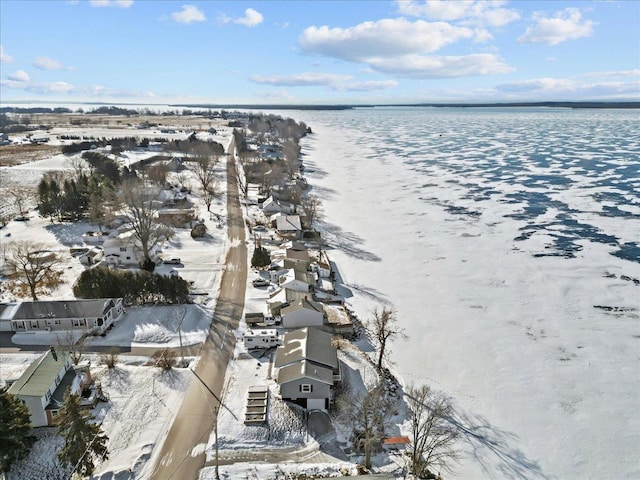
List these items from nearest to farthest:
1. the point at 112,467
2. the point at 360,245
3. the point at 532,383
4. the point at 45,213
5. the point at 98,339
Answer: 1. the point at 112,467
2. the point at 532,383
3. the point at 98,339
4. the point at 360,245
5. the point at 45,213

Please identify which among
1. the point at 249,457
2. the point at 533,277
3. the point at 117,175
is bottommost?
the point at 249,457

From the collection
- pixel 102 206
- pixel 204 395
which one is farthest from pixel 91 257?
pixel 204 395

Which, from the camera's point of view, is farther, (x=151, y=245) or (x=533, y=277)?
(x=151, y=245)

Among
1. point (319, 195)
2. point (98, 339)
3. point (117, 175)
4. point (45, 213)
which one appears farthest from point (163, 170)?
point (98, 339)

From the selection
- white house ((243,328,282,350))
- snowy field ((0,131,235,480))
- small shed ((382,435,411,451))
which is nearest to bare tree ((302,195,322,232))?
snowy field ((0,131,235,480))

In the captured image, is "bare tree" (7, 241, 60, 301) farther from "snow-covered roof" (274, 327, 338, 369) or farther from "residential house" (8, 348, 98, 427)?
"snow-covered roof" (274, 327, 338, 369)

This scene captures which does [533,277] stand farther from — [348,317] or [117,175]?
[117,175]

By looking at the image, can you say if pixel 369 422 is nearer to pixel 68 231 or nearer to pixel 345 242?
pixel 345 242
